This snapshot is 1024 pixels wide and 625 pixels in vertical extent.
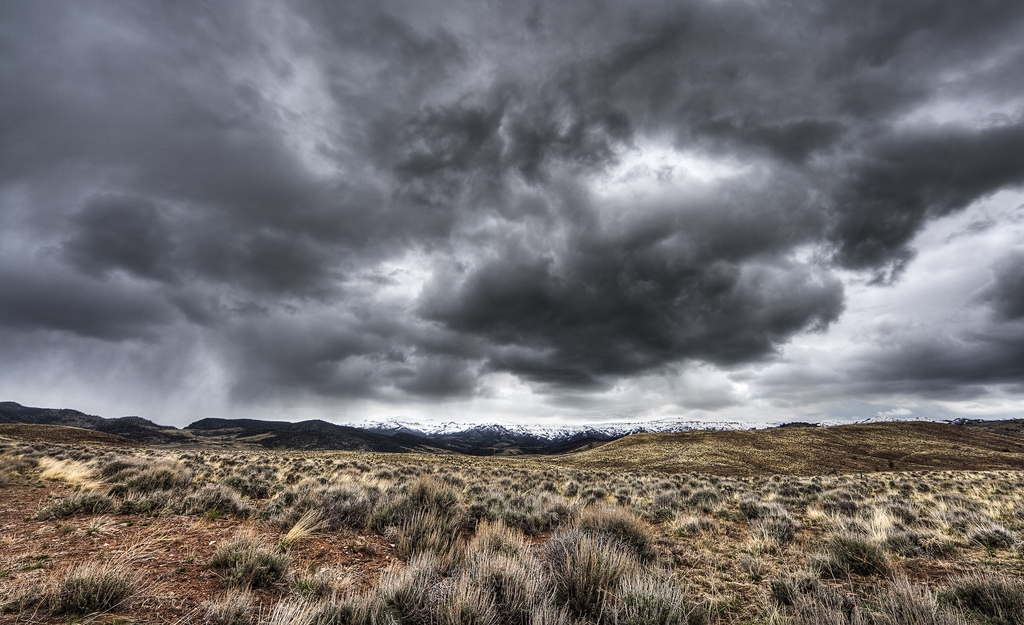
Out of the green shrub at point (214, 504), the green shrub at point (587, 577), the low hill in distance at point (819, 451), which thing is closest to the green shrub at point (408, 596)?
the green shrub at point (587, 577)

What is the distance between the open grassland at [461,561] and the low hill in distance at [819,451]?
31.8 meters

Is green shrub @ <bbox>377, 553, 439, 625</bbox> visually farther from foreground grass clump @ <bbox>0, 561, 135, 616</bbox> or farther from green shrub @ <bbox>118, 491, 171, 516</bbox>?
green shrub @ <bbox>118, 491, 171, 516</bbox>

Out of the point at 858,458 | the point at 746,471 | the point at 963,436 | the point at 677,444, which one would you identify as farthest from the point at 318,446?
the point at 963,436

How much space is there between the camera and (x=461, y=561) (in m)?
5.71

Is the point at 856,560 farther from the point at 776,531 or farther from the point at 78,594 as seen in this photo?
the point at 78,594

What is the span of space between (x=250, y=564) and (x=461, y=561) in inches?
112

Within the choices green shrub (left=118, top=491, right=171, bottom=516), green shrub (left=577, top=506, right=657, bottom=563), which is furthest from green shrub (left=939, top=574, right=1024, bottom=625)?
green shrub (left=118, top=491, right=171, bottom=516)

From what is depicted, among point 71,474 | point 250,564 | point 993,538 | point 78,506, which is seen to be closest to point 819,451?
point 993,538

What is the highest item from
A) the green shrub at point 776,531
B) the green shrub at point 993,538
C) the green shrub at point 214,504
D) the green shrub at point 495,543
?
the green shrub at point 214,504

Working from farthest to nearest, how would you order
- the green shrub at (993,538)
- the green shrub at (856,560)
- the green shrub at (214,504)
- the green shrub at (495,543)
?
the green shrub at (214,504) → the green shrub at (993,538) → the green shrub at (856,560) → the green shrub at (495,543)

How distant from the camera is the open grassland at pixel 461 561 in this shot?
3961 millimetres

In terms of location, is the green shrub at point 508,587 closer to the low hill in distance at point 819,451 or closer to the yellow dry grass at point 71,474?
the yellow dry grass at point 71,474

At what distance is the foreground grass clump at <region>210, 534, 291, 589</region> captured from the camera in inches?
193

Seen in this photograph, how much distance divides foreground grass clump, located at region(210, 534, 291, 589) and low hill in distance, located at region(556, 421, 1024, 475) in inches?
1514
